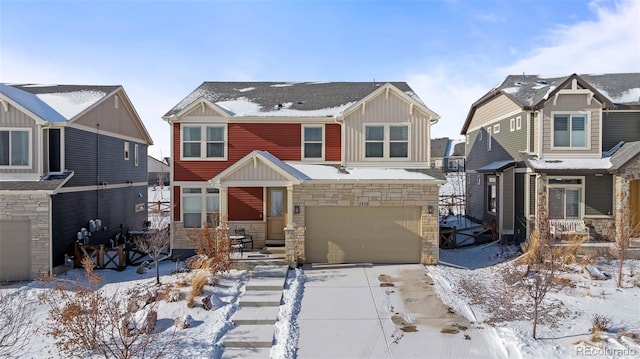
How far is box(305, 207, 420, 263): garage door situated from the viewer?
13938 millimetres

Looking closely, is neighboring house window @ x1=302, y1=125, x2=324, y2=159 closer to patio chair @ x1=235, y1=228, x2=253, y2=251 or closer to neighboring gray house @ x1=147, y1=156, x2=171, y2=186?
patio chair @ x1=235, y1=228, x2=253, y2=251

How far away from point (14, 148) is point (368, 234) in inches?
525

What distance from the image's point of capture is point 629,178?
15.0m

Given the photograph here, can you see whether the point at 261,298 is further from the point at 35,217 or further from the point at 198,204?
the point at 35,217

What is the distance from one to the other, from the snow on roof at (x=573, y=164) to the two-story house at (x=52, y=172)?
1854cm

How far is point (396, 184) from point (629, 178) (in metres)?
9.82

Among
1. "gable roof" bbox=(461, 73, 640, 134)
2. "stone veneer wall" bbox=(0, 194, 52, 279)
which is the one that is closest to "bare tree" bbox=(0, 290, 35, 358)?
"stone veneer wall" bbox=(0, 194, 52, 279)

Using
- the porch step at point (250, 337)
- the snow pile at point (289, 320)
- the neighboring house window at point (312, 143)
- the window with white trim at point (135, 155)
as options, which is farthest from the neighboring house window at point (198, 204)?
the porch step at point (250, 337)

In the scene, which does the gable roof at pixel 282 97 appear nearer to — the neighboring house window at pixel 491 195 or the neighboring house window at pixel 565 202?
the neighboring house window at pixel 491 195

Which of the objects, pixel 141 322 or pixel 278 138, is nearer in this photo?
pixel 141 322

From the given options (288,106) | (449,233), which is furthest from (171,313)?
(449,233)

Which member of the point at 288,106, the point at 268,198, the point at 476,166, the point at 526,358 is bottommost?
the point at 526,358

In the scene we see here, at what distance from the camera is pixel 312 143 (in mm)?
15625

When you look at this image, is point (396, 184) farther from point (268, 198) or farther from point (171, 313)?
point (171, 313)
